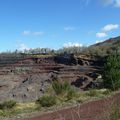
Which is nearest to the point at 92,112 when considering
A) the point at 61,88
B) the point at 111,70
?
the point at 61,88

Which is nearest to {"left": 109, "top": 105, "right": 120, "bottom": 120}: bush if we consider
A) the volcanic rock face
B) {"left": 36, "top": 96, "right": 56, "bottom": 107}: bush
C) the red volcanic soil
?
the red volcanic soil

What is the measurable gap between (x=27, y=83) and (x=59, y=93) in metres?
36.2

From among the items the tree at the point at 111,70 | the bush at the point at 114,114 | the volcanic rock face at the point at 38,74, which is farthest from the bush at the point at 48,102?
the volcanic rock face at the point at 38,74

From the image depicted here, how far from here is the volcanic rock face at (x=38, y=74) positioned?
193ft

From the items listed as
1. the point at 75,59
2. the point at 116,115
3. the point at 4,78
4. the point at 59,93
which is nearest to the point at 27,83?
the point at 4,78

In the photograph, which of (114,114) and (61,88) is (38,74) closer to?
(61,88)

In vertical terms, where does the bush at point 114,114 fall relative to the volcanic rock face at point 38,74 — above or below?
above

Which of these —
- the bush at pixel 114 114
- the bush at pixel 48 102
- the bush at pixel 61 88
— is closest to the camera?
the bush at pixel 114 114

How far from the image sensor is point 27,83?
214ft

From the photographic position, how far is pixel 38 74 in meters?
73.9

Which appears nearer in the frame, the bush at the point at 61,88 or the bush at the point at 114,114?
the bush at the point at 114,114

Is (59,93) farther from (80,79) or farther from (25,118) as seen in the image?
(80,79)

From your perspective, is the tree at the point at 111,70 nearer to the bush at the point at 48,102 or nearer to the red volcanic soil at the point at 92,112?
the bush at the point at 48,102

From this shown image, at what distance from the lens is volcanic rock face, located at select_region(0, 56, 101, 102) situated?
5891cm
